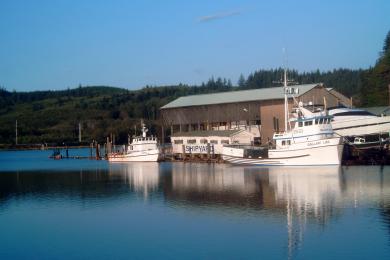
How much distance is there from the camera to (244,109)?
254 feet

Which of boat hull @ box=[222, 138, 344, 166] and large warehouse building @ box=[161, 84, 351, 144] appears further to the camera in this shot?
large warehouse building @ box=[161, 84, 351, 144]

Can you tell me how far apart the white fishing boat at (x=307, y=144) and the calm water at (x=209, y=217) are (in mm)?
2406

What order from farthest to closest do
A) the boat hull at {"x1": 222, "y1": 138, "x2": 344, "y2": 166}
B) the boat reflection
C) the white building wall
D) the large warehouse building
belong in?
the white building wall
the large warehouse building
the boat hull at {"x1": 222, "y1": 138, "x2": 344, "y2": 166}
the boat reflection

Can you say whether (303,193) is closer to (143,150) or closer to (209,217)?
(209,217)

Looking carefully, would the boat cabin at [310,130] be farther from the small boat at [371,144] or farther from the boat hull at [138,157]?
the boat hull at [138,157]

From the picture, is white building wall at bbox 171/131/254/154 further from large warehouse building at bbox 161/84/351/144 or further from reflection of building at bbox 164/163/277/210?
reflection of building at bbox 164/163/277/210

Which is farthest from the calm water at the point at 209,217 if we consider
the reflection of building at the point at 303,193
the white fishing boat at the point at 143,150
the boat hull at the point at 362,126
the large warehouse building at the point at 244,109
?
the white fishing boat at the point at 143,150

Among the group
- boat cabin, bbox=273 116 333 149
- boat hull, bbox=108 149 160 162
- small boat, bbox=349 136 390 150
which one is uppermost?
boat cabin, bbox=273 116 333 149

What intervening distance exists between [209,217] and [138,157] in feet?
159

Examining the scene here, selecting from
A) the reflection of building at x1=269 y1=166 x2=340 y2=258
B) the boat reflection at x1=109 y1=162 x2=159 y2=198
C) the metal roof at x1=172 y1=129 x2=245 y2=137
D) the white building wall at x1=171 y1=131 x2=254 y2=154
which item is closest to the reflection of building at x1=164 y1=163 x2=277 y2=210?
the reflection of building at x1=269 y1=166 x2=340 y2=258

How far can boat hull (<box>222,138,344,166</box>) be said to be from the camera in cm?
5328

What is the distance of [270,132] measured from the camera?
236ft

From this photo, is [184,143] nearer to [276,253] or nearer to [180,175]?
[180,175]

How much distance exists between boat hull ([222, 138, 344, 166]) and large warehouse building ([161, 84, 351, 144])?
822cm
